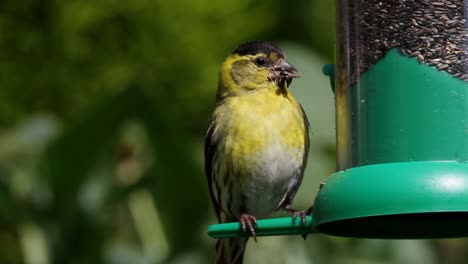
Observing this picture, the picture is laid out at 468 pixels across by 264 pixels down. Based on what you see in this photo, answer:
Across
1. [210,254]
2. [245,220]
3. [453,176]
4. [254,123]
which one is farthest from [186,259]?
[453,176]

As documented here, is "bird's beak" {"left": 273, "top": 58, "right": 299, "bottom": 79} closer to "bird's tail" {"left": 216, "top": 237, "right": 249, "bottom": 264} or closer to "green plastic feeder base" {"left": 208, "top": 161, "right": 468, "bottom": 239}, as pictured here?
"bird's tail" {"left": 216, "top": 237, "right": 249, "bottom": 264}

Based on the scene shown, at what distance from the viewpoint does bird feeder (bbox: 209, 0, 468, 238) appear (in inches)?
225

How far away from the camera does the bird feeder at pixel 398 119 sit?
5.73m

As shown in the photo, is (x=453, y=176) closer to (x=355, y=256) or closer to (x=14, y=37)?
(x=355, y=256)

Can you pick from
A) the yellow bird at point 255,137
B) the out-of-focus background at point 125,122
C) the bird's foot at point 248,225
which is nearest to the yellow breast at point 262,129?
the yellow bird at point 255,137

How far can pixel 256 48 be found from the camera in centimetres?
739

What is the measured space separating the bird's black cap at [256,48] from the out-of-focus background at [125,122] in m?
0.27

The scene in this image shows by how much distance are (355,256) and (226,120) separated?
1.07 m

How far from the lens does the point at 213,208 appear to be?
7.86m

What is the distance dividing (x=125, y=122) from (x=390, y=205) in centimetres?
279

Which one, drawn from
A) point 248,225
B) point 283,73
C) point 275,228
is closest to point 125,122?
point 283,73

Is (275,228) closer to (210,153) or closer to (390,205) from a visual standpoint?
(390,205)

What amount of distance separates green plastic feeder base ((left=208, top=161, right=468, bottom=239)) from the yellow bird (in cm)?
114

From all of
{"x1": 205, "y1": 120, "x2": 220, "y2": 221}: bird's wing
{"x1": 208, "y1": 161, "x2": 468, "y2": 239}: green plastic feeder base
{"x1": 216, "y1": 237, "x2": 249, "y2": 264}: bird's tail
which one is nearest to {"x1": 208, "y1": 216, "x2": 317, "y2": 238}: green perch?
{"x1": 208, "y1": 161, "x2": 468, "y2": 239}: green plastic feeder base
